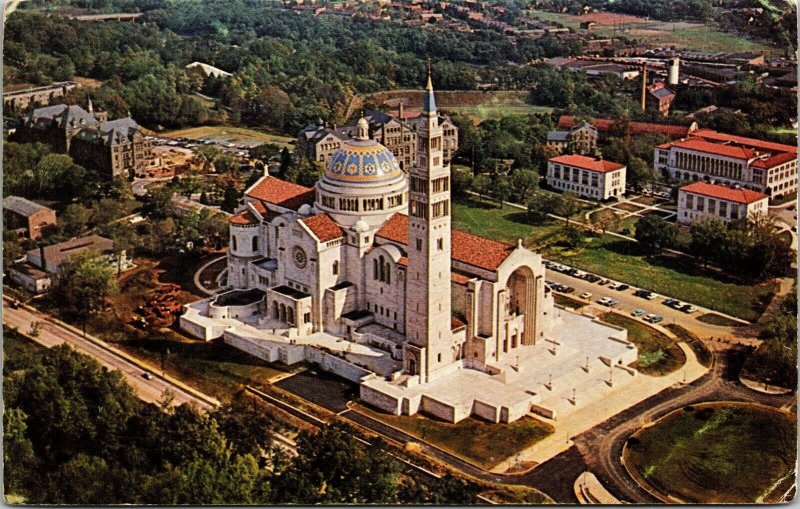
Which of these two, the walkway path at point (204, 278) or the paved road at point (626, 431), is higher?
the walkway path at point (204, 278)

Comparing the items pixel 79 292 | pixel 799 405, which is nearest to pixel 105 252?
pixel 79 292

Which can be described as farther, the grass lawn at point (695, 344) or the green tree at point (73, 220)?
the green tree at point (73, 220)

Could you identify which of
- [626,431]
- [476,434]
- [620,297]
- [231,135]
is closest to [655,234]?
[620,297]

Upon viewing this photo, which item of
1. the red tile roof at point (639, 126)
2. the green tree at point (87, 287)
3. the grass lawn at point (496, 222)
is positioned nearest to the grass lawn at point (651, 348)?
the grass lawn at point (496, 222)

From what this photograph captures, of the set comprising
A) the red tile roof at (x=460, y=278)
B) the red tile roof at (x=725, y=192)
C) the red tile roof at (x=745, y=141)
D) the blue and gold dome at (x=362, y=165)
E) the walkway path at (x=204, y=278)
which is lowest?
the walkway path at (x=204, y=278)

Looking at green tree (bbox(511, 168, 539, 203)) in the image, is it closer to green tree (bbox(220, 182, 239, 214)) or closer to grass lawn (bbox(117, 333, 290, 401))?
green tree (bbox(220, 182, 239, 214))

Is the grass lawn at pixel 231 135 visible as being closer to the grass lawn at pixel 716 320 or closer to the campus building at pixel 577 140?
the campus building at pixel 577 140

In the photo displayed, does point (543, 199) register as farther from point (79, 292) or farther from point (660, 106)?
point (79, 292)
